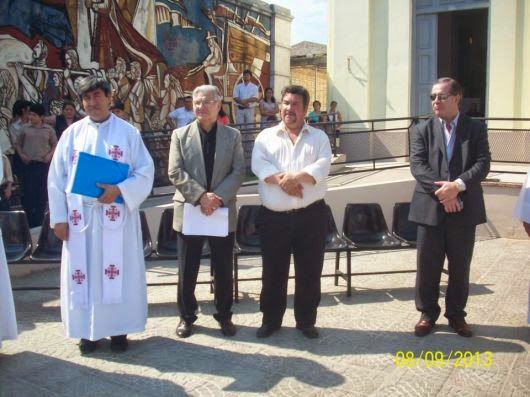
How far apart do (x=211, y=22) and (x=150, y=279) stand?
1056 cm

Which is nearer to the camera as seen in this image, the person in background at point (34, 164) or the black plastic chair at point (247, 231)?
the black plastic chair at point (247, 231)

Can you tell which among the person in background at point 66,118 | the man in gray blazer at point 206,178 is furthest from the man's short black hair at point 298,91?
the person in background at point 66,118

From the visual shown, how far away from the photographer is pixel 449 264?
4.65 meters

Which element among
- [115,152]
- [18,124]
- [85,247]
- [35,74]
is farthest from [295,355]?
[35,74]

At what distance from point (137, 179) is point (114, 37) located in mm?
8756

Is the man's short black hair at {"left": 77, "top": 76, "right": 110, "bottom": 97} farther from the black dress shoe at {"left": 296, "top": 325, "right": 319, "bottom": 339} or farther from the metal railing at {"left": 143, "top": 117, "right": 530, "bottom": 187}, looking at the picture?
the metal railing at {"left": 143, "top": 117, "right": 530, "bottom": 187}

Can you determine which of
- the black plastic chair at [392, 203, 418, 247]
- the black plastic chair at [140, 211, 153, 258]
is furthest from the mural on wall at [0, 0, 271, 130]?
the black plastic chair at [392, 203, 418, 247]

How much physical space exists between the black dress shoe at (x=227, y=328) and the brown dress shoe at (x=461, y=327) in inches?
71.2

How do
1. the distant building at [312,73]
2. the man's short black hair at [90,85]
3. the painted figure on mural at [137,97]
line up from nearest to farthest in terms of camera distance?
the man's short black hair at [90,85] < the painted figure on mural at [137,97] < the distant building at [312,73]

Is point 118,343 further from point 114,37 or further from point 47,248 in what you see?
point 114,37

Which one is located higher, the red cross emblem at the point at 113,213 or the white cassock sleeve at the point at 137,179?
the white cassock sleeve at the point at 137,179

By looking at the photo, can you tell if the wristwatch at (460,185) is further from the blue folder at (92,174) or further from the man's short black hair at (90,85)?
the man's short black hair at (90,85)

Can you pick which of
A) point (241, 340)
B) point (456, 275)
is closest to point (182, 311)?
point (241, 340)

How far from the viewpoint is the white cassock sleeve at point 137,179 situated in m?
4.23
